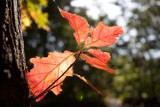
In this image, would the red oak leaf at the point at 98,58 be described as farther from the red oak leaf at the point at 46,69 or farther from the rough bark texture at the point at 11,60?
the rough bark texture at the point at 11,60

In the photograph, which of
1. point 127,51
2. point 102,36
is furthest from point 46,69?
point 127,51

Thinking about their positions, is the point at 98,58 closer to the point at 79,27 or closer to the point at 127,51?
the point at 79,27

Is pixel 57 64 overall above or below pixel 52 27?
below

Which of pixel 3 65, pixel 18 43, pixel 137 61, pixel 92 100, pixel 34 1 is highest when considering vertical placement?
pixel 137 61

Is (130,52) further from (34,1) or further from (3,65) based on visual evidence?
(3,65)

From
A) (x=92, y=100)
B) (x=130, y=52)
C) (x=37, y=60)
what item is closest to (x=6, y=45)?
(x=37, y=60)

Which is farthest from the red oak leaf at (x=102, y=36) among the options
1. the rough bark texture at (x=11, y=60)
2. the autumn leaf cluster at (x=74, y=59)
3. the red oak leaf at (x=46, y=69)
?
the rough bark texture at (x=11, y=60)
